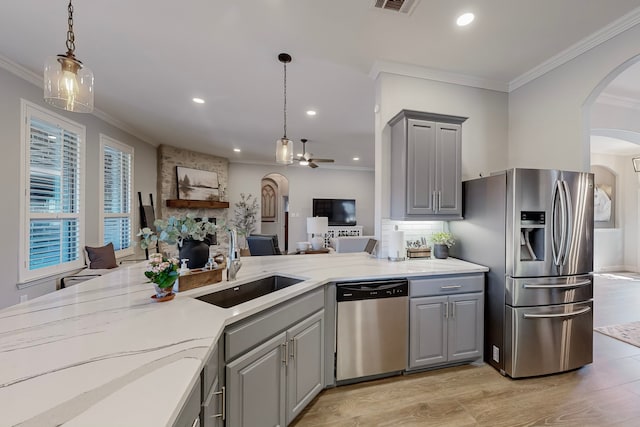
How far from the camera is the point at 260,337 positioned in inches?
56.7

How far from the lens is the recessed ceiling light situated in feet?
7.00

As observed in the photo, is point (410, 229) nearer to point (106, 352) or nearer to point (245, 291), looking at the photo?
point (245, 291)

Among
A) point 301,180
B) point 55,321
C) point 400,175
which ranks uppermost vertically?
point 301,180

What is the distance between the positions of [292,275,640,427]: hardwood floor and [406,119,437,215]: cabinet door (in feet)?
4.94

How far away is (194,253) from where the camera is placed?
1781mm

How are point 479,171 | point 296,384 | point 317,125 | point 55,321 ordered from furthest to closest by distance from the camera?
1. point 317,125
2. point 479,171
3. point 296,384
4. point 55,321

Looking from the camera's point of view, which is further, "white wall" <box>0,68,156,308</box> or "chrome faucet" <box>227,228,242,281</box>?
"white wall" <box>0,68,156,308</box>

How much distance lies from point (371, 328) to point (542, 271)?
1.54m

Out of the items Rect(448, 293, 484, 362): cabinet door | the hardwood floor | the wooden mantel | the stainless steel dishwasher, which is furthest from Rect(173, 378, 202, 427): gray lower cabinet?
the wooden mantel

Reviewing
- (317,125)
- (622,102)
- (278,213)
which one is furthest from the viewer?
(278,213)

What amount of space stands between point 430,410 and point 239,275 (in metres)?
1.72

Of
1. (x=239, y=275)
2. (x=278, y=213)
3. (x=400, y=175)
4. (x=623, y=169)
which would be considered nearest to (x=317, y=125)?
(x=400, y=175)

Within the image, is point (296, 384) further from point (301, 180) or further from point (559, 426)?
point (301, 180)

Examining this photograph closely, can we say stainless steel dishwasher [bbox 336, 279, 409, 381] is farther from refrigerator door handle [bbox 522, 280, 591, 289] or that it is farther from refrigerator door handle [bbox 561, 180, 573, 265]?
refrigerator door handle [bbox 561, 180, 573, 265]
